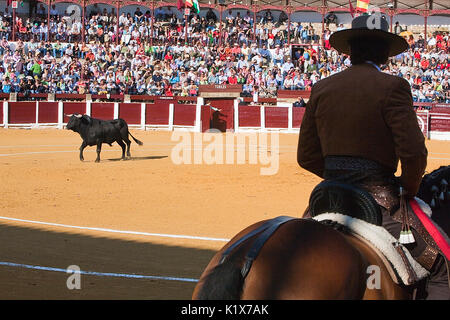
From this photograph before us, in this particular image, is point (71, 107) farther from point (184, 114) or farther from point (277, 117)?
point (277, 117)

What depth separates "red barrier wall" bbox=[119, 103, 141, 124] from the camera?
24.7m

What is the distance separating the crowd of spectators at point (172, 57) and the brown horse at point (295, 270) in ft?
79.2

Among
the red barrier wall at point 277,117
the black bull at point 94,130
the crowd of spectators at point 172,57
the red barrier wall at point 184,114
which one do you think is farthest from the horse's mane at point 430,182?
the crowd of spectators at point 172,57

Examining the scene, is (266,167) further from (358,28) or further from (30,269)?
(358,28)

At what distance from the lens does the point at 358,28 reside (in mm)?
2967

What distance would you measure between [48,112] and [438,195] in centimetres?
2241

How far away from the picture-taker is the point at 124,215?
8492mm

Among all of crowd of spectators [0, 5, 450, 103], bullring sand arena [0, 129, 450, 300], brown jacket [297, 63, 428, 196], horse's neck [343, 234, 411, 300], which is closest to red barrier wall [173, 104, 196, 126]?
crowd of spectators [0, 5, 450, 103]

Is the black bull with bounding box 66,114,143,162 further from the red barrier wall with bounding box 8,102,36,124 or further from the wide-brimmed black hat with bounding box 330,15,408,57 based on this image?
the wide-brimmed black hat with bounding box 330,15,408,57

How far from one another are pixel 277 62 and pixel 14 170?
1762cm

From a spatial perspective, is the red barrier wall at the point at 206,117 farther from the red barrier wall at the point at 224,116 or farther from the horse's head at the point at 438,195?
the horse's head at the point at 438,195

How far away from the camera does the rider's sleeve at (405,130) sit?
2.74 meters

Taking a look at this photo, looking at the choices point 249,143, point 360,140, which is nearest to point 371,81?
point 360,140

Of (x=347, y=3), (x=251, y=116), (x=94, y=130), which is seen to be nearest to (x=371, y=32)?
(x=94, y=130)
